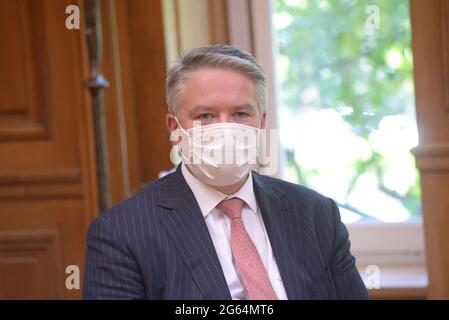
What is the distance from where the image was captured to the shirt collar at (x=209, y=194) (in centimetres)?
195

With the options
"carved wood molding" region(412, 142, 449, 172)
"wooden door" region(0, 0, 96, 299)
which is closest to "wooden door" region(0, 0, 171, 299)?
"wooden door" region(0, 0, 96, 299)

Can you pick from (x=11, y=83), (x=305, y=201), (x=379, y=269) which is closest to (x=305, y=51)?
(x=379, y=269)

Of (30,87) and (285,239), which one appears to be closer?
(285,239)

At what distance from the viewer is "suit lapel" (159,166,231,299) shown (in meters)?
1.81

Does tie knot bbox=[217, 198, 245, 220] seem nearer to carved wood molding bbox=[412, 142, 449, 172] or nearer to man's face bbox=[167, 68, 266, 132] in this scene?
man's face bbox=[167, 68, 266, 132]

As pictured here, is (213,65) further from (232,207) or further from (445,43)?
(445,43)

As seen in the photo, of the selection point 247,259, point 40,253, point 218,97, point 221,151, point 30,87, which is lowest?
point 40,253

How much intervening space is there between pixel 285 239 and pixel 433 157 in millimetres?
1097

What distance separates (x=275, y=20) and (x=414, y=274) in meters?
1.14

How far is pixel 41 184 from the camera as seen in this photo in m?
3.31

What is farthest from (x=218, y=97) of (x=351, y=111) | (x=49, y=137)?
(x=351, y=111)

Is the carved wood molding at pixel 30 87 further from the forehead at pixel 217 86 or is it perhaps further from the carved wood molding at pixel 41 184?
the forehead at pixel 217 86

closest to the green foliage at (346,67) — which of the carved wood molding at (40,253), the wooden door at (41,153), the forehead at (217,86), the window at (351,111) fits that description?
the window at (351,111)

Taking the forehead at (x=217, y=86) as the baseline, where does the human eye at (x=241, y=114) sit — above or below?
below
